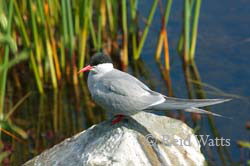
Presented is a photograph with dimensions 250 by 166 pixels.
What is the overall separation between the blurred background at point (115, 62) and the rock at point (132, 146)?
0.88m

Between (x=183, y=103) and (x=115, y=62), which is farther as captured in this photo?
(x=115, y=62)

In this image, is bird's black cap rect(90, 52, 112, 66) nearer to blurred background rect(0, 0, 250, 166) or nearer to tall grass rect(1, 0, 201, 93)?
blurred background rect(0, 0, 250, 166)

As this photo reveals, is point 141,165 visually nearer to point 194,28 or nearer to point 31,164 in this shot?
point 31,164

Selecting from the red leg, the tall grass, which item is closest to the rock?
the red leg

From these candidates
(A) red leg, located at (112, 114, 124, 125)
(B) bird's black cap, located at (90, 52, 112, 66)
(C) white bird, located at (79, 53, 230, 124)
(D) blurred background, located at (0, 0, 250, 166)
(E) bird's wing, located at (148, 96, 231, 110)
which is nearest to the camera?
(E) bird's wing, located at (148, 96, 231, 110)

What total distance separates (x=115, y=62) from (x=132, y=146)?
3.06 m

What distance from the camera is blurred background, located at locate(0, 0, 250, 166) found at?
5.21m

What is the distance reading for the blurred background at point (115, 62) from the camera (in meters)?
5.21

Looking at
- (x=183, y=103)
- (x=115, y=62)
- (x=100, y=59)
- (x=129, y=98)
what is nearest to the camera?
(x=183, y=103)

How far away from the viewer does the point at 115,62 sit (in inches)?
258

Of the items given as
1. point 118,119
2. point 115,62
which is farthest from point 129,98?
point 115,62

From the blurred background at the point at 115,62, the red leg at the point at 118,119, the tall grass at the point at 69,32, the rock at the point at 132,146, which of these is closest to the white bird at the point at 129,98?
the red leg at the point at 118,119

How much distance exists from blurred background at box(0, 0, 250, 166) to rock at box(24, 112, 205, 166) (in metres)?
0.88

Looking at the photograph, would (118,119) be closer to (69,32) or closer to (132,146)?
(132,146)
